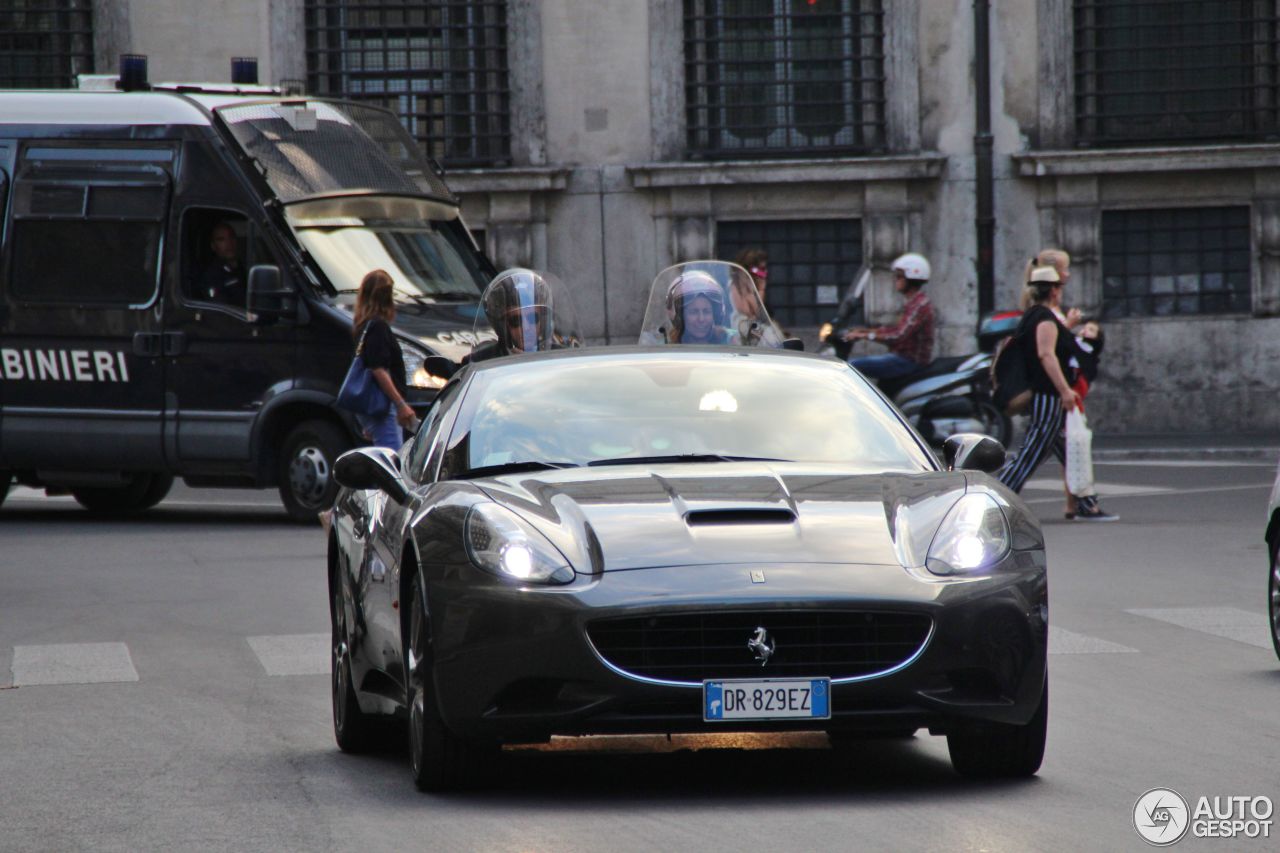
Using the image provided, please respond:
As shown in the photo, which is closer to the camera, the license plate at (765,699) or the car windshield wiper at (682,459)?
the license plate at (765,699)

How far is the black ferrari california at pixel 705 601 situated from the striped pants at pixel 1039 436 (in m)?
9.25

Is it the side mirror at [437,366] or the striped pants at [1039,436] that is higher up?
the side mirror at [437,366]

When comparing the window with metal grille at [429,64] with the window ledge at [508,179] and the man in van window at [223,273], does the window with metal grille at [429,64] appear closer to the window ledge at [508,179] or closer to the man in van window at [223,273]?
the window ledge at [508,179]

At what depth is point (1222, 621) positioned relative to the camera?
10.9 m

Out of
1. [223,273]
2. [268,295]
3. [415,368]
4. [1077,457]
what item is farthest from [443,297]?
[1077,457]

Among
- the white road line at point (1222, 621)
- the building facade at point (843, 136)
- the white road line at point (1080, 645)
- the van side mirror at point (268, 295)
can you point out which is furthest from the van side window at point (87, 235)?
the building facade at point (843, 136)

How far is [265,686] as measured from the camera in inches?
366

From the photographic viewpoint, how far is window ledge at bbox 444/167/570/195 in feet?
85.5

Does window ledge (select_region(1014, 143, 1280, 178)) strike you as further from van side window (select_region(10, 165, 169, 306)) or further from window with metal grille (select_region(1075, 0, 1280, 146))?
van side window (select_region(10, 165, 169, 306))

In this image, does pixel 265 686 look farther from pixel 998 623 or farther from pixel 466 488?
pixel 998 623

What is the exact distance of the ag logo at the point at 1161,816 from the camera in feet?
19.2

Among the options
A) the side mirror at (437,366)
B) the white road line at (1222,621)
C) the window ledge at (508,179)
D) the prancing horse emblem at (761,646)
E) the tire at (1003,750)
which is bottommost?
the white road line at (1222,621)

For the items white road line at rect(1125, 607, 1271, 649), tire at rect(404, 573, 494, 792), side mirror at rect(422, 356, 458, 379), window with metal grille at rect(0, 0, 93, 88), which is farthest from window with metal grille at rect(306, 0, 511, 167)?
tire at rect(404, 573, 494, 792)

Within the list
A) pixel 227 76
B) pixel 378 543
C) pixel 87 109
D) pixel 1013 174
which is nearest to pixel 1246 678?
pixel 378 543
